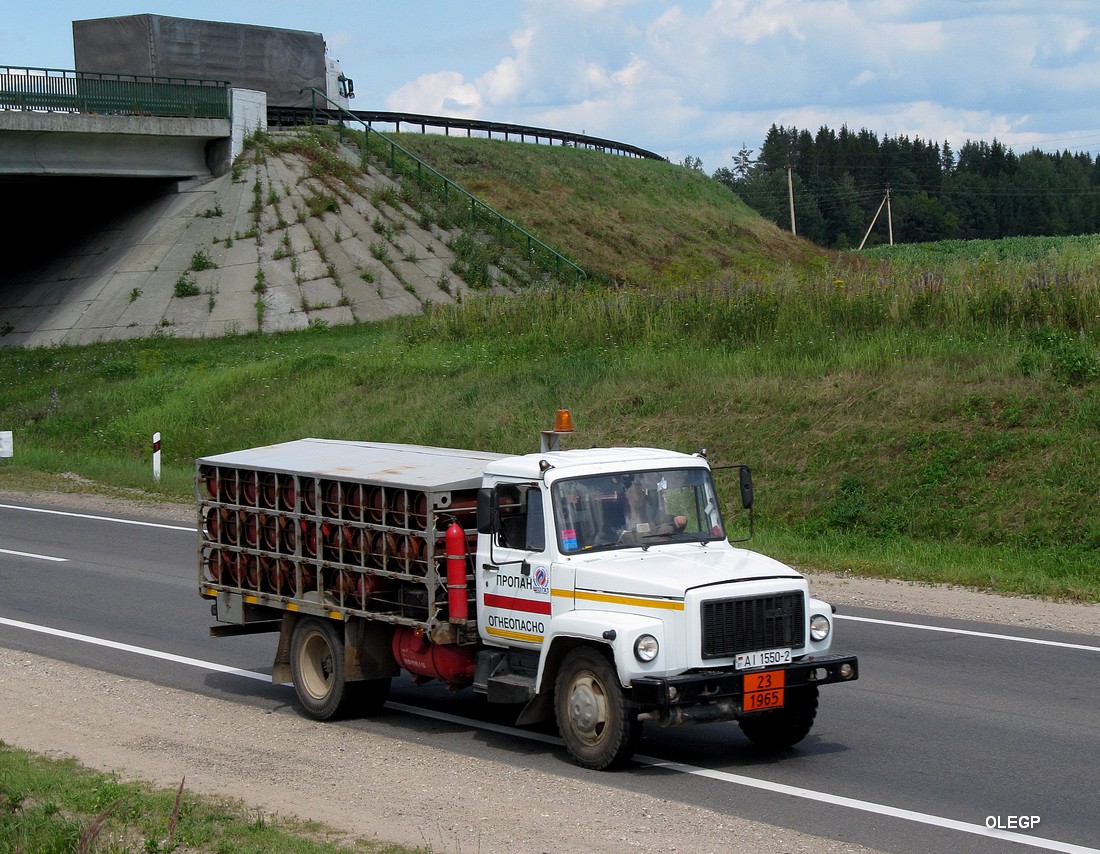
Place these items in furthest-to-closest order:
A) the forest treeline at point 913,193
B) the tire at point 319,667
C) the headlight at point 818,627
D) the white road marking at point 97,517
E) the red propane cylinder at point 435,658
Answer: the forest treeline at point 913,193 < the white road marking at point 97,517 < the tire at point 319,667 < the red propane cylinder at point 435,658 < the headlight at point 818,627

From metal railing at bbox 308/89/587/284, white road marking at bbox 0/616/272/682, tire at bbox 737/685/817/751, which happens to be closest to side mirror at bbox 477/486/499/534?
tire at bbox 737/685/817/751

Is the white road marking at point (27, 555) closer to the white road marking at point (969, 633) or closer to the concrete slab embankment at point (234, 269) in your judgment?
the white road marking at point (969, 633)

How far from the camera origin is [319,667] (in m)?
10.3

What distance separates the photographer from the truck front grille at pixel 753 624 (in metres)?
8.02

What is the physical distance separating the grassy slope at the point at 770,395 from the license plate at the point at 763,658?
7.20 meters

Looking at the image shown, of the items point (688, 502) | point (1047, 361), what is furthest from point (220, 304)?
point (688, 502)

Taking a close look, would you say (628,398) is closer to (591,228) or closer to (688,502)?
(688,502)

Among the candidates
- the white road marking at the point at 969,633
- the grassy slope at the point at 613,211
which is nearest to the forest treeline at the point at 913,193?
the grassy slope at the point at 613,211

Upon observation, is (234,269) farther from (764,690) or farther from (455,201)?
(764,690)

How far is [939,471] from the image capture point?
1803 cm

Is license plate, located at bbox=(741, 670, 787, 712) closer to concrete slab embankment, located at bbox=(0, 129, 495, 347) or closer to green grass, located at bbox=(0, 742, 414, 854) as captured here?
green grass, located at bbox=(0, 742, 414, 854)

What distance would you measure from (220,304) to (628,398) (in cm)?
1954

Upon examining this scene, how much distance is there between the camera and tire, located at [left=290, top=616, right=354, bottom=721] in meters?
9.95

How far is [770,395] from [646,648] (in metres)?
14.1
